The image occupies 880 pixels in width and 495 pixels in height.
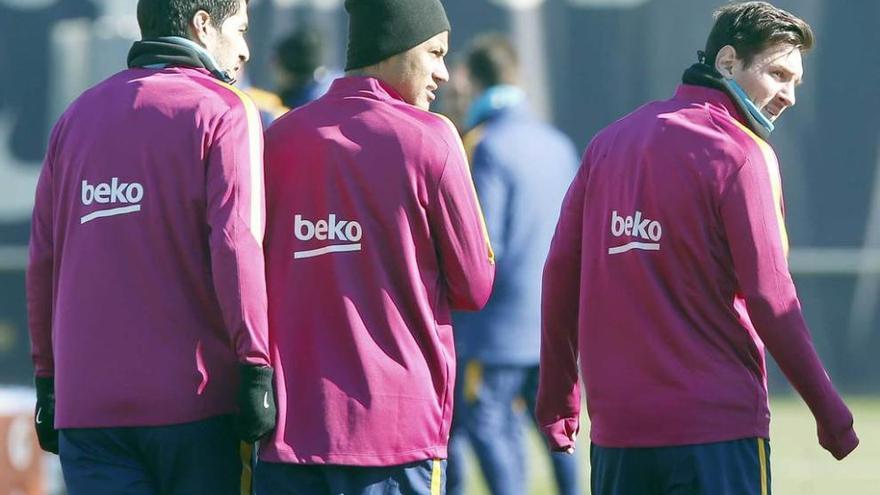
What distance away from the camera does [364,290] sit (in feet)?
13.7

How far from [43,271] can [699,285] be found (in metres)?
1.67

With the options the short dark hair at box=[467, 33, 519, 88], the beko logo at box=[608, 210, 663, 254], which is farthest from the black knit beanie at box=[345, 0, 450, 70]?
the short dark hair at box=[467, 33, 519, 88]

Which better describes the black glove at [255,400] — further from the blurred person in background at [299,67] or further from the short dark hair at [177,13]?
the blurred person in background at [299,67]

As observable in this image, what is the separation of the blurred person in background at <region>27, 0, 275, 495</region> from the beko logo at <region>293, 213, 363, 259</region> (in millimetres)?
137

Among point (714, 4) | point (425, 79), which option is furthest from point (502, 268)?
point (714, 4)

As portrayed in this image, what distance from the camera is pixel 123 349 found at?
13.6ft

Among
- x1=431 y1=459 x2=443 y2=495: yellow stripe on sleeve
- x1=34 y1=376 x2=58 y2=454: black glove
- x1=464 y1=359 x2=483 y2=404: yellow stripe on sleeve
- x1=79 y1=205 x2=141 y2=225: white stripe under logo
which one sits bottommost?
x1=464 y1=359 x2=483 y2=404: yellow stripe on sleeve

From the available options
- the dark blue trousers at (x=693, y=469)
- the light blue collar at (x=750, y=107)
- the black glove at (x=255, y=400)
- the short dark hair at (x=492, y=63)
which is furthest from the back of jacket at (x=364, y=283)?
the short dark hair at (x=492, y=63)

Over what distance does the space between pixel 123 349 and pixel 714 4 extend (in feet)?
24.6

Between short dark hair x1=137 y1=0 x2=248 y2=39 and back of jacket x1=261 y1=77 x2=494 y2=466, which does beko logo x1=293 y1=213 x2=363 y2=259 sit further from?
short dark hair x1=137 y1=0 x2=248 y2=39

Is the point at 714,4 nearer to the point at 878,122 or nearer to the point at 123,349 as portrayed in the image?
the point at 878,122

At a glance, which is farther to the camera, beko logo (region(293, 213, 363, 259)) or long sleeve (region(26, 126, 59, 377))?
long sleeve (region(26, 126, 59, 377))

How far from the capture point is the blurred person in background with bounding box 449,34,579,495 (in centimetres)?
701

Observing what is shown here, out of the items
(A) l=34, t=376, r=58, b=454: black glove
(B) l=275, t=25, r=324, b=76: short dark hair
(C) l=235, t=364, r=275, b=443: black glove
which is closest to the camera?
(C) l=235, t=364, r=275, b=443: black glove
